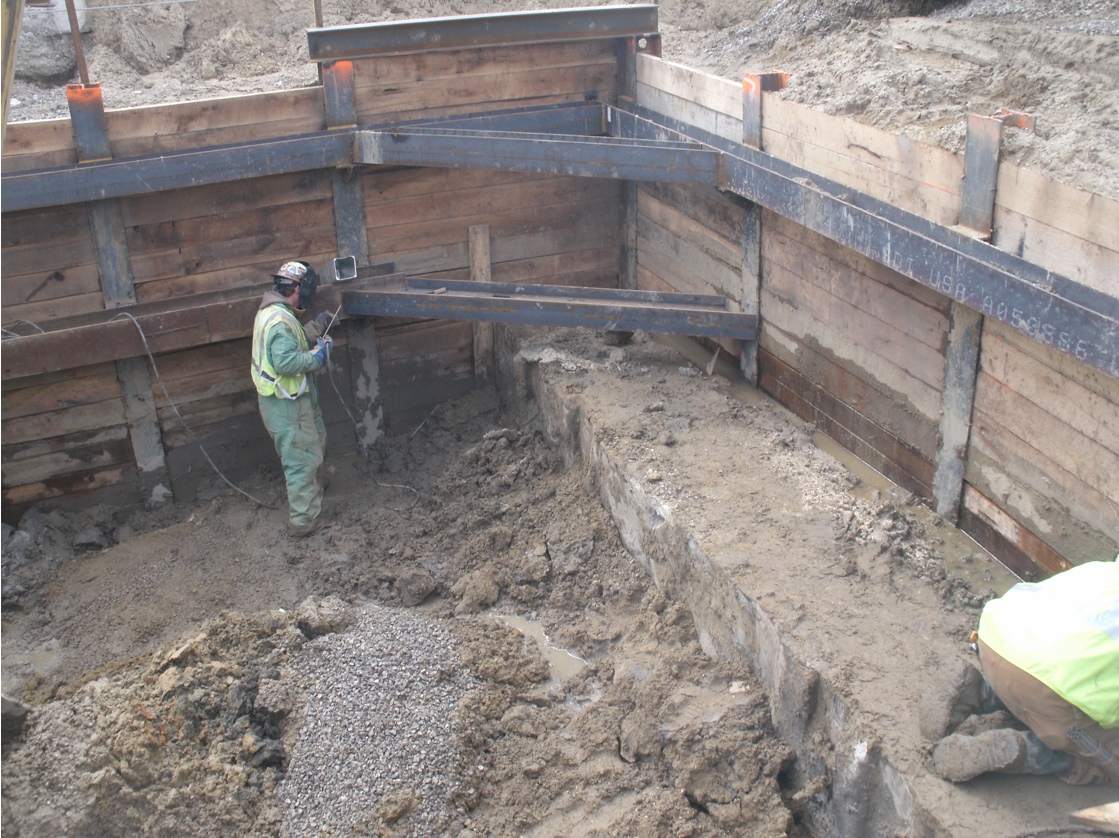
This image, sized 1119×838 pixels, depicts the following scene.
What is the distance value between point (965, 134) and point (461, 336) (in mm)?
4489

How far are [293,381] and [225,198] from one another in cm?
145

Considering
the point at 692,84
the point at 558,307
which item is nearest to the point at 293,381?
the point at 558,307

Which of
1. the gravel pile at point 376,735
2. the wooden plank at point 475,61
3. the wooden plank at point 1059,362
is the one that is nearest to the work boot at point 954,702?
the wooden plank at point 1059,362

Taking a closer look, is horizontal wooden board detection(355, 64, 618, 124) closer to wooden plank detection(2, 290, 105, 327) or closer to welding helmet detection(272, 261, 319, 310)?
welding helmet detection(272, 261, 319, 310)

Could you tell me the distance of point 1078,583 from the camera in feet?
11.1

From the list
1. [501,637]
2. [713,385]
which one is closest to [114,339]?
[501,637]

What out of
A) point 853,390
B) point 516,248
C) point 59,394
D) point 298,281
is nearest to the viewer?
point 853,390

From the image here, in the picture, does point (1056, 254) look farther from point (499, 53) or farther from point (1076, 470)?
point (499, 53)

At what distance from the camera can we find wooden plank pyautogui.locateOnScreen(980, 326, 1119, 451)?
13.1 ft

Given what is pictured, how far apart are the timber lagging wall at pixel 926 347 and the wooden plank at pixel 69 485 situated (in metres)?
4.48

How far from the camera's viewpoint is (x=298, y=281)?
21.6 feet

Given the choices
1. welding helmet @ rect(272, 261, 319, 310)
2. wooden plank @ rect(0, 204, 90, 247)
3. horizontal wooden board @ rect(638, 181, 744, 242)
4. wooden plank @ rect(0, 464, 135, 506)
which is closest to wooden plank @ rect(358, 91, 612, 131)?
horizontal wooden board @ rect(638, 181, 744, 242)

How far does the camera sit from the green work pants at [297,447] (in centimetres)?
668

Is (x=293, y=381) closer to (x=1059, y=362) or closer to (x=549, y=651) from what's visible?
(x=549, y=651)
